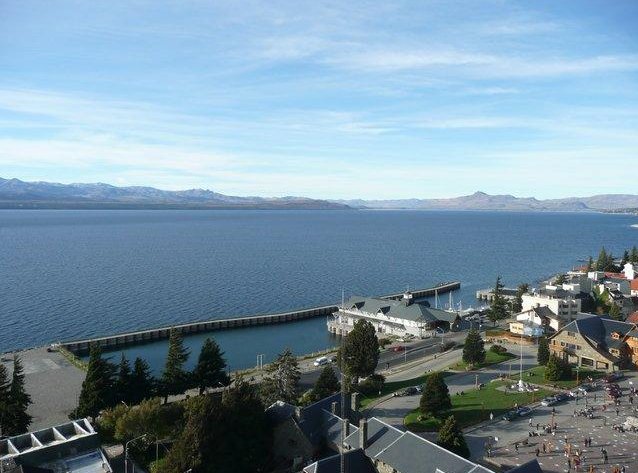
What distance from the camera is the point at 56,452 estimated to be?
97.2 feet

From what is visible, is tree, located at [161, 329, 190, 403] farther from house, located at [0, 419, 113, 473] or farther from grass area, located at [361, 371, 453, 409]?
grass area, located at [361, 371, 453, 409]

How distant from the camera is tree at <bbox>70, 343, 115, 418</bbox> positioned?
1519 inches

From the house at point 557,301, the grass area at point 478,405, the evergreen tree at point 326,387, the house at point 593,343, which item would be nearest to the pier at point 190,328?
the house at point 557,301

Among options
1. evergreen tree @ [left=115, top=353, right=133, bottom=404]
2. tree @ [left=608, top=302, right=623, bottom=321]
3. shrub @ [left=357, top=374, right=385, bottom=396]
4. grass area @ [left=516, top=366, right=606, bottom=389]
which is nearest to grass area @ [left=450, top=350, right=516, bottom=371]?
grass area @ [left=516, top=366, right=606, bottom=389]

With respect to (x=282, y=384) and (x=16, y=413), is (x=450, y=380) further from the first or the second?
(x=16, y=413)

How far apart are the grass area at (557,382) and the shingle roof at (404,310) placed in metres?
19.3

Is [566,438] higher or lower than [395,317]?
lower

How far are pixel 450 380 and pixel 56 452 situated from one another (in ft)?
114

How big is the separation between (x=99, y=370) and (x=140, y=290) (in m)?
64.6

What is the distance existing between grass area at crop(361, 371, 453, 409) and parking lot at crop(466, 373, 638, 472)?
10264mm

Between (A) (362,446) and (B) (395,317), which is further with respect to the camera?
(B) (395,317)

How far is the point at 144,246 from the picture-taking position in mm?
177125

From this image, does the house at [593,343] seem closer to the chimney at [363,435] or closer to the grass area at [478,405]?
the grass area at [478,405]

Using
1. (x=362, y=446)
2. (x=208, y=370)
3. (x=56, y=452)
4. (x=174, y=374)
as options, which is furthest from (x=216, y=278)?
(x=362, y=446)
